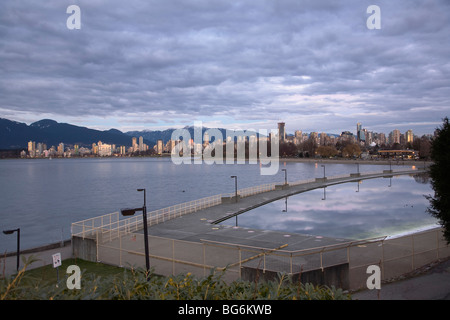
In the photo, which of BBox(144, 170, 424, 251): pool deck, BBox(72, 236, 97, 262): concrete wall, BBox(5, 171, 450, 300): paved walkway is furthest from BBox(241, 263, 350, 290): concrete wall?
BBox(72, 236, 97, 262): concrete wall

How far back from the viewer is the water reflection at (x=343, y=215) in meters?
32.1

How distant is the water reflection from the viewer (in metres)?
32.1

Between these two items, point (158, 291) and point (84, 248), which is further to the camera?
point (84, 248)

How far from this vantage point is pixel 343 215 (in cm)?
4028

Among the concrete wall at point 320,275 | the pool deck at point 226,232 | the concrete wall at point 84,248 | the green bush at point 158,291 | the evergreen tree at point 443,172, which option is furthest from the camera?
the pool deck at point 226,232

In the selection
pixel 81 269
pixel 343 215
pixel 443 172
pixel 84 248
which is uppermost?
pixel 443 172

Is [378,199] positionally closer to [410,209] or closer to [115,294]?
[410,209]

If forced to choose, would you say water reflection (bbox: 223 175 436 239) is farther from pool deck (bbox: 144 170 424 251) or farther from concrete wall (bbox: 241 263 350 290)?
concrete wall (bbox: 241 263 350 290)

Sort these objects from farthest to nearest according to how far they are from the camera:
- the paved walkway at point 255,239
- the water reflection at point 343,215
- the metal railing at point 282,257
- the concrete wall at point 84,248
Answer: the water reflection at point 343,215
the concrete wall at point 84,248
the metal railing at point 282,257
the paved walkway at point 255,239

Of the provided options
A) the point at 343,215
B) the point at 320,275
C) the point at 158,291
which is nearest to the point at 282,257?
the point at 320,275

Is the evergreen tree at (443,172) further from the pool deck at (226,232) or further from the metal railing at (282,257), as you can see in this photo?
the pool deck at (226,232)

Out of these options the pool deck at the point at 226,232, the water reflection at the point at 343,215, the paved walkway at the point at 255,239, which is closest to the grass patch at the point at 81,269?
the paved walkway at the point at 255,239

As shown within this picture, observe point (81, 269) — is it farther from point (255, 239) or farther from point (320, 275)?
point (320, 275)
